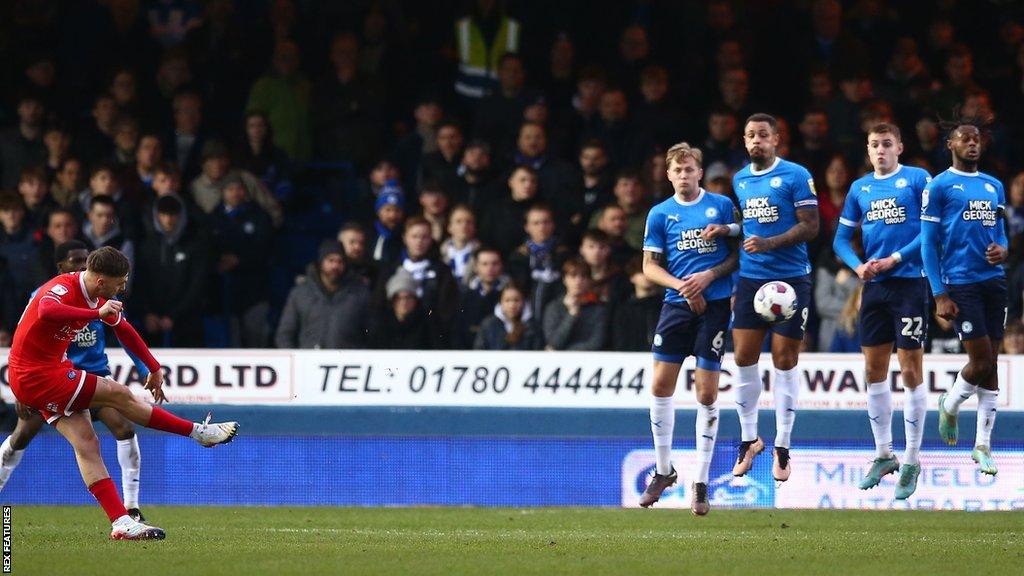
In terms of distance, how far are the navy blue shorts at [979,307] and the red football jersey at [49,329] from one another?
5.46 meters

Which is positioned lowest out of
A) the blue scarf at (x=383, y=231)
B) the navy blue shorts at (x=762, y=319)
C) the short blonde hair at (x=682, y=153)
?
the navy blue shorts at (x=762, y=319)

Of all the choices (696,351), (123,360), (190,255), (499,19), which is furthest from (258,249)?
(696,351)

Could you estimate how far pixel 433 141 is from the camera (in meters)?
16.8

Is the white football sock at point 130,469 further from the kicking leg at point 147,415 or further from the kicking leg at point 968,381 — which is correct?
the kicking leg at point 968,381

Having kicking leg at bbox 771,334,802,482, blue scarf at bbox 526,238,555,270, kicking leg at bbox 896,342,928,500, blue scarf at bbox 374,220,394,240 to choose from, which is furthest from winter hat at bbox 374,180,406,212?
kicking leg at bbox 896,342,928,500

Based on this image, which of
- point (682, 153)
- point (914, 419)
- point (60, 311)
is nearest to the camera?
point (60, 311)

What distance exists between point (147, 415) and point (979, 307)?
5.44 metres

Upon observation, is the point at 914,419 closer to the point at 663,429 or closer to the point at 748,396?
the point at 748,396

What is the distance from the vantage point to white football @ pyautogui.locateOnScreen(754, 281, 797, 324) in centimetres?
1119

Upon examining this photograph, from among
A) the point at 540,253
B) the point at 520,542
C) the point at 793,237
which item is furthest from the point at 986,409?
the point at 540,253

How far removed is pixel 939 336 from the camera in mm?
14500

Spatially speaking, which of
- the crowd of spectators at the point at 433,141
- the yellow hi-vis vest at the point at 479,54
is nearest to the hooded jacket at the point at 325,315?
the crowd of spectators at the point at 433,141

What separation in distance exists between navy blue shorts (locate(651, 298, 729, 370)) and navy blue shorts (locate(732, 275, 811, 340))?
0.40ft

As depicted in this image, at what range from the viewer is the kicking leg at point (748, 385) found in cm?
1149
